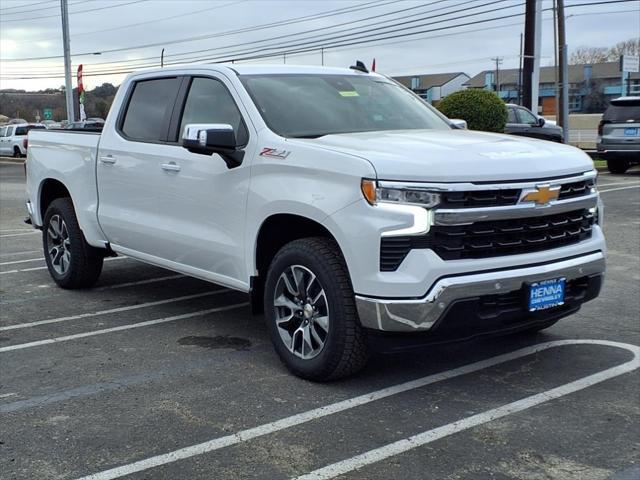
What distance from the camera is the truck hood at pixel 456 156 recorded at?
4.20m

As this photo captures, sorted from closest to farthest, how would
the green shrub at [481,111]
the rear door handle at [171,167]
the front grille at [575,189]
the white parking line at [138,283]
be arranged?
the front grille at [575,189]
the rear door handle at [171,167]
the white parking line at [138,283]
the green shrub at [481,111]

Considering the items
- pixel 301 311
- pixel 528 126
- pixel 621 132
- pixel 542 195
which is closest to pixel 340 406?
pixel 301 311

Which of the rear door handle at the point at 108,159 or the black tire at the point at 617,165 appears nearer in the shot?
the rear door handle at the point at 108,159

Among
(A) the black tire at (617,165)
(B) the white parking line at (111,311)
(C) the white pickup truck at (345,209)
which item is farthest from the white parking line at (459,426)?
(A) the black tire at (617,165)

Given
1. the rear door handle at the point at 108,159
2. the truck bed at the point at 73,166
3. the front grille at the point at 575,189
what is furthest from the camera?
the truck bed at the point at 73,166

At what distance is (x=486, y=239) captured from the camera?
430cm

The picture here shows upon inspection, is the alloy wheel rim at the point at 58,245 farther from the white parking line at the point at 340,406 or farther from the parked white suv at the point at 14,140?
the parked white suv at the point at 14,140

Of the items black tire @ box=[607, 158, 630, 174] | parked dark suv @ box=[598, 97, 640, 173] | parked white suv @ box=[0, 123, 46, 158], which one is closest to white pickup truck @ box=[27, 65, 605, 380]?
parked dark suv @ box=[598, 97, 640, 173]

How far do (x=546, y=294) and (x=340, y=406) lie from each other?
134 centimetres

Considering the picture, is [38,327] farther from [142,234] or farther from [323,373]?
[323,373]

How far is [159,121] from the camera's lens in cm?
609

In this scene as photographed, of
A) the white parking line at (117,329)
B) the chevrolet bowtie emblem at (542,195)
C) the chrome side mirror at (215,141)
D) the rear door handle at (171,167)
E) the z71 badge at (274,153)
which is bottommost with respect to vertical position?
the white parking line at (117,329)

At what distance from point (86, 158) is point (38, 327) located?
1.54 meters

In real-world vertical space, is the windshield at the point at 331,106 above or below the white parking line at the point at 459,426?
above
